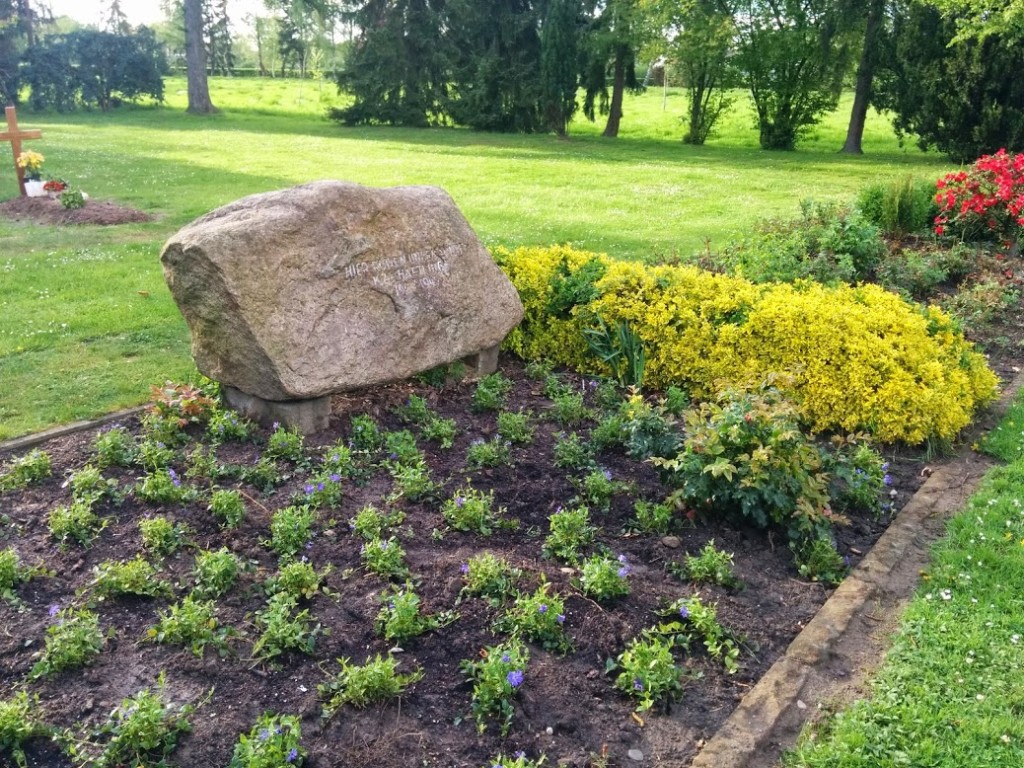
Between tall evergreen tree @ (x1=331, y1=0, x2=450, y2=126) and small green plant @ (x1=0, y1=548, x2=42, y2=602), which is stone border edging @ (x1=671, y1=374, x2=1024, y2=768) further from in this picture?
tall evergreen tree @ (x1=331, y1=0, x2=450, y2=126)

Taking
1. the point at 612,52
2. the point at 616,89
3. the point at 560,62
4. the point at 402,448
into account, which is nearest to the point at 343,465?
the point at 402,448

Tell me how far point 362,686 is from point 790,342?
12.3 ft

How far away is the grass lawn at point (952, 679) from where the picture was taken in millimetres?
2898

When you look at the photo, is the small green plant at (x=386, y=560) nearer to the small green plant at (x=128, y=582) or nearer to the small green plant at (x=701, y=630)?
the small green plant at (x=128, y=582)

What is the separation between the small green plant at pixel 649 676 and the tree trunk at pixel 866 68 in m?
22.1

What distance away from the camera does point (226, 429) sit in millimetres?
5020

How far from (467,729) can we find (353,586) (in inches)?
38.5

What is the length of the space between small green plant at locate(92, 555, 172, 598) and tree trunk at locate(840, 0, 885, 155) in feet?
74.1

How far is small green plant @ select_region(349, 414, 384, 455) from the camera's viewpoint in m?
5.01

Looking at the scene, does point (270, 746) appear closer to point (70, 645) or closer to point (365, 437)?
point (70, 645)

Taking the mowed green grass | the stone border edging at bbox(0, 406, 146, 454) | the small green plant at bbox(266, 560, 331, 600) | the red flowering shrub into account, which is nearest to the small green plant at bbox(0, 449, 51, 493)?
the stone border edging at bbox(0, 406, 146, 454)

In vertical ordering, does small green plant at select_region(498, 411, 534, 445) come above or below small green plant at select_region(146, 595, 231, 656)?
above

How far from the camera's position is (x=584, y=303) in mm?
6441

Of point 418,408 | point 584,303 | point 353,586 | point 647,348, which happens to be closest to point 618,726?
point 353,586
